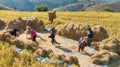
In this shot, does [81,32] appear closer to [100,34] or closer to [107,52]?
[100,34]

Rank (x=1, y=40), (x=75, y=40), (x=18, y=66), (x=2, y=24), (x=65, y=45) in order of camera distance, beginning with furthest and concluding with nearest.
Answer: (x=2, y=24) < (x=75, y=40) < (x=65, y=45) < (x=1, y=40) < (x=18, y=66)

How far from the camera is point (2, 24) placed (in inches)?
1791

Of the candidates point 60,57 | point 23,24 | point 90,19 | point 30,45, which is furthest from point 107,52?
point 90,19

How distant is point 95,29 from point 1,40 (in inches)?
498

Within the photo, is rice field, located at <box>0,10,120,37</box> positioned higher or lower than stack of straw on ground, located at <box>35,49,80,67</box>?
lower

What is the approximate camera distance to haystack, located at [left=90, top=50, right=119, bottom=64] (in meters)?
33.4

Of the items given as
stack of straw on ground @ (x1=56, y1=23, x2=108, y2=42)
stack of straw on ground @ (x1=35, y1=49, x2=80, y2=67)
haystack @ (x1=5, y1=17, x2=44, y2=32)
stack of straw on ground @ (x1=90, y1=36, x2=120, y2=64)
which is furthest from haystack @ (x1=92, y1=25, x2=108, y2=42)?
stack of straw on ground @ (x1=35, y1=49, x2=80, y2=67)

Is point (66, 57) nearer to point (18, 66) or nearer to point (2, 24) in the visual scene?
point (18, 66)

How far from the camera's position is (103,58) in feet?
110

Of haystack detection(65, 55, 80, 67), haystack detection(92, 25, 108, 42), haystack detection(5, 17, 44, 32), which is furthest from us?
haystack detection(5, 17, 44, 32)

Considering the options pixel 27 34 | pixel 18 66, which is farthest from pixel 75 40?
pixel 18 66

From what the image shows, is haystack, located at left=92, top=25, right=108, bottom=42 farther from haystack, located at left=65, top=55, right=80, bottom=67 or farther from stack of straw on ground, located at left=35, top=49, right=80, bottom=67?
haystack, located at left=65, top=55, right=80, bottom=67

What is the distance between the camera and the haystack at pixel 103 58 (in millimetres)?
33375

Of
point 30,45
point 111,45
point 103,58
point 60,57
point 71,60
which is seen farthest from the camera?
point 111,45
